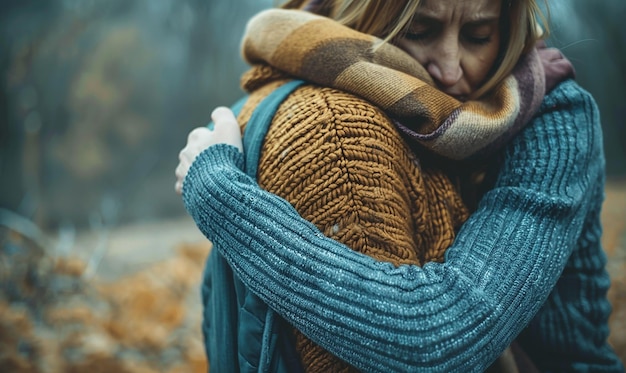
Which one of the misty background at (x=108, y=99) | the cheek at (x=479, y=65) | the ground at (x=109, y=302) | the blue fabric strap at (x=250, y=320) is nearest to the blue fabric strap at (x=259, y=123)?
the blue fabric strap at (x=250, y=320)

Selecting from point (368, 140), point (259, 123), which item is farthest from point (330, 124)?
point (259, 123)

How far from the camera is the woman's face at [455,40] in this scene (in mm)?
949

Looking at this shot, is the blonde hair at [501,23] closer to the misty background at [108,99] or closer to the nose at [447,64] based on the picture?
the nose at [447,64]

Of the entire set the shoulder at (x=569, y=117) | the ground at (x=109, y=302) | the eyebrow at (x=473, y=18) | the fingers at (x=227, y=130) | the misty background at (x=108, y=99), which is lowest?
the ground at (x=109, y=302)

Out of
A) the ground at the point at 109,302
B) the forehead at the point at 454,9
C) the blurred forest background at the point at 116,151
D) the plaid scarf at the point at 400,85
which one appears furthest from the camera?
the blurred forest background at the point at 116,151

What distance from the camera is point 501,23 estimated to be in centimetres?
108

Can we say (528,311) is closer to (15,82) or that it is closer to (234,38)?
(234,38)

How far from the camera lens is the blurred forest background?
320 cm

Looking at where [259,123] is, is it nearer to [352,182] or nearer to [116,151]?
[352,182]

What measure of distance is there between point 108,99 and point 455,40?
13.8 feet

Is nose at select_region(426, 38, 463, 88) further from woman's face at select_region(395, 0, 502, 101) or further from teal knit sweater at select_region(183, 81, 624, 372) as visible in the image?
teal knit sweater at select_region(183, 81, 624, 372)

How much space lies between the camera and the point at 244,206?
79 cm

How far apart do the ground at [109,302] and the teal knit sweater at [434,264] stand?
236cm

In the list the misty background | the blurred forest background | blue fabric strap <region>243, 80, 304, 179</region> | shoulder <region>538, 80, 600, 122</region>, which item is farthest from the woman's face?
the misty background
